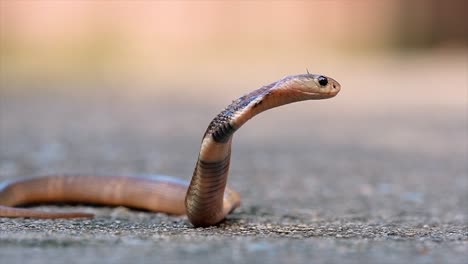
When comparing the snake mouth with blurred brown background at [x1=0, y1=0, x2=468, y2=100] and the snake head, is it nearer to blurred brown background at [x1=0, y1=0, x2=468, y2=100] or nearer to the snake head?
the snake head

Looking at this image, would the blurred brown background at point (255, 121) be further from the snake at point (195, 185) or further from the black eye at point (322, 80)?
the black eye at point (322, 80)

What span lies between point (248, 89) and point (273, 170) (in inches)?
240

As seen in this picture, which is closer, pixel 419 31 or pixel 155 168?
pixel 155 168

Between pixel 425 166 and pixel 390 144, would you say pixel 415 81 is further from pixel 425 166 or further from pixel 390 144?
pixel 425 166

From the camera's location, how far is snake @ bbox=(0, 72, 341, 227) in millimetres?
2736

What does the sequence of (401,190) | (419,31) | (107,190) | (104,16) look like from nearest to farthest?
(107,190)
(401,190)
(104,16)
(419,31)

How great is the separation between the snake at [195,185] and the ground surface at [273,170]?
0.09m

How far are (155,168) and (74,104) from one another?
Answer: 4.52 m

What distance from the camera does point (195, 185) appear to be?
9.74ft

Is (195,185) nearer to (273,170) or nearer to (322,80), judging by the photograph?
(322,80)

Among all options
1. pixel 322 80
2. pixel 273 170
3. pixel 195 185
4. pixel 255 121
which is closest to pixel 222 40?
pixel 255 121

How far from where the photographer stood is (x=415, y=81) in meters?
14.7

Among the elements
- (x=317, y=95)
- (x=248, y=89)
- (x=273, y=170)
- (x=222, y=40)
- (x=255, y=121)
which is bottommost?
(x=273, y=170)

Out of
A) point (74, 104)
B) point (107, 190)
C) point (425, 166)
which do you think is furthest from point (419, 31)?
point (107, 190)
